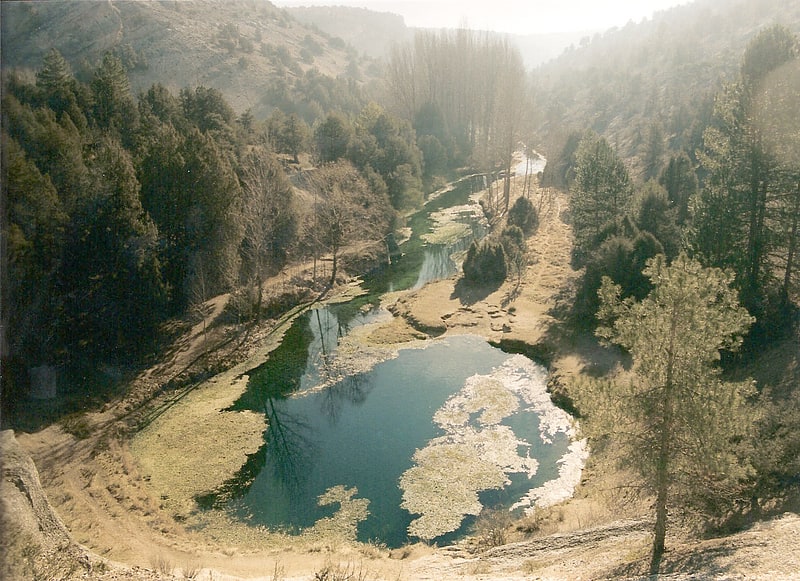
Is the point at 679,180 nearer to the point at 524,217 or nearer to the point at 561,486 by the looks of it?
the point at 524,217

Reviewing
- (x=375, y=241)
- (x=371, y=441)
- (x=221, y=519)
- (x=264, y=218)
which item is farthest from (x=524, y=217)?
(x=221, y=519)

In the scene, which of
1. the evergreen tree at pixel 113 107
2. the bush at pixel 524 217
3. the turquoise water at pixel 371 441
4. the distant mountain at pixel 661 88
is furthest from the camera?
the distant mountain at pixel 661 88

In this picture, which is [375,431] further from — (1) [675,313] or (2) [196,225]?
(2) [196,225]

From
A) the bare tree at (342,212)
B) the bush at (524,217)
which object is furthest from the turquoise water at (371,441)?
the bush at (524,217)

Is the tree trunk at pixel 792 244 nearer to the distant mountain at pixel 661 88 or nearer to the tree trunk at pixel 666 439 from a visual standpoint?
the tree trunk at pixel 666 439

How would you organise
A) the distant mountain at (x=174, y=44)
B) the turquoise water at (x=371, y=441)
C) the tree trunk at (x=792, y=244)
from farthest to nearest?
1. the distant mountain at (x=174, y=44)
2. the tree trunk at (x=792, y=244)
3. the turquoise water at (x=371, y=441)

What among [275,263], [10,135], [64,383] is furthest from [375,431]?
[10,135]
